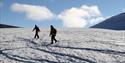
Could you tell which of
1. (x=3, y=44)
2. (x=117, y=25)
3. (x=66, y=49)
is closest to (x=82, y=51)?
(x=66, y=49)

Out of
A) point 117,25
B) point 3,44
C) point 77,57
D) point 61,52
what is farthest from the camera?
point 117,25

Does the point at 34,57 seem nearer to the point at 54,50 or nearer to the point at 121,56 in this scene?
the point at 54,50

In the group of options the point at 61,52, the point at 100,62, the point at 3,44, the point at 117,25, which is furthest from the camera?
the point at 117,25

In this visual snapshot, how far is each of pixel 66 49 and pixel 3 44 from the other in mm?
7413

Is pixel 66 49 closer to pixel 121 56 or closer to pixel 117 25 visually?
pixel 121 56

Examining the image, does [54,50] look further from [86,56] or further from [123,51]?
[123,51]

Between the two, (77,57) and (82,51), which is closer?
(77,57)

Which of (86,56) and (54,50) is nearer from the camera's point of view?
(86,56)

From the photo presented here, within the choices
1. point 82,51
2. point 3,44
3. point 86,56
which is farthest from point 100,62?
point 3,44

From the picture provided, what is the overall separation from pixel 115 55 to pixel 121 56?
634mm

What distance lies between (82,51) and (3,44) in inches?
359

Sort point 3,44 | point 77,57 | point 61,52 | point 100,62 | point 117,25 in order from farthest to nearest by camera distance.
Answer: point 117,25, point 3,44, point 61,52, point 77,57, point 100,62

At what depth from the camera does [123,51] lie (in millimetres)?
28266

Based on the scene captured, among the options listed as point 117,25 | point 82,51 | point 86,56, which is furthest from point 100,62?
point 117,25
